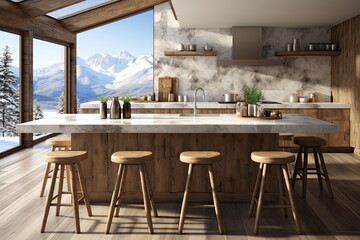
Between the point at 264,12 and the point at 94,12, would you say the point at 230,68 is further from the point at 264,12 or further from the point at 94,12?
the point at 94,12

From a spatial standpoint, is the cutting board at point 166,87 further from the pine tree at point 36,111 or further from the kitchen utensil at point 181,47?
the pine tree at point 36,111

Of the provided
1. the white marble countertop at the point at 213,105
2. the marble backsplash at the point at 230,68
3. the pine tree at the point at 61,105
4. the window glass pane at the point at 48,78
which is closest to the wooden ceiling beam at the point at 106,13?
the marble backsplash at the point at 230,68

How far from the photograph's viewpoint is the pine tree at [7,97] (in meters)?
7.61

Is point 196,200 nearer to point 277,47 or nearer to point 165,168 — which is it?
point 165,168

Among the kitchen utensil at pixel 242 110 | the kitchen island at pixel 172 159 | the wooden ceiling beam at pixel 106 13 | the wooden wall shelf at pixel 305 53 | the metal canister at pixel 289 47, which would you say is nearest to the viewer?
the kitchen island at pixel 172 159

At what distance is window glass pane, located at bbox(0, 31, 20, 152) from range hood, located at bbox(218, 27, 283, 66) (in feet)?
12.6

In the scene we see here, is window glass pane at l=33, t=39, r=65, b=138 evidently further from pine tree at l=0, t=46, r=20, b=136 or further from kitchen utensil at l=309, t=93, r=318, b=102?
kitchen utensil at l=309, t=93, r=318, b=102

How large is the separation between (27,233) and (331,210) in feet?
9.55

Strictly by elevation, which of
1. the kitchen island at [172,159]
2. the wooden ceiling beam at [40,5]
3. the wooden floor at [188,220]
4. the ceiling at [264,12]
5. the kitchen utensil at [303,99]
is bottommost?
the wooden floor at [188,220]

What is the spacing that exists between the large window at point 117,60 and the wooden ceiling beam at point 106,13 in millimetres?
7148

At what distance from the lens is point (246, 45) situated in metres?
8.88

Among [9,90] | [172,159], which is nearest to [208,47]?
[9,90]

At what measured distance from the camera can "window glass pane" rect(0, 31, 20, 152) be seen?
24.9ft

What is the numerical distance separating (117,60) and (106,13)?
27.3 ft
